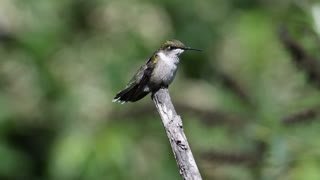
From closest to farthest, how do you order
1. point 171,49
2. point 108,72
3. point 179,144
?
point 179,144 < point 171,49 < point 108,72

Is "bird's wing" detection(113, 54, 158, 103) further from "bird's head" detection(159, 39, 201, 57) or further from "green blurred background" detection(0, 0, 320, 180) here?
"green blurred background" detection(0, 0, 320, 180)

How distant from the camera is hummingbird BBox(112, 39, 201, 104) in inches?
116

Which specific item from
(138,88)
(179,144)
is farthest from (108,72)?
(179,144)

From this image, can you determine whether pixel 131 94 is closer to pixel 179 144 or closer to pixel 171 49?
pixel 171 49

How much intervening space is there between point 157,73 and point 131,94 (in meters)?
0.11

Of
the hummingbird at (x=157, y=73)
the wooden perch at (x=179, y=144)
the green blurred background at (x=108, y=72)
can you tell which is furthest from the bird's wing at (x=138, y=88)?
the green blurred background at (x=108, y=72)

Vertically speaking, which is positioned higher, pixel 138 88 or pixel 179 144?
pixel 138 88

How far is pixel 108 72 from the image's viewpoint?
252 inches

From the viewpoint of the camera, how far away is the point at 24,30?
7.33m

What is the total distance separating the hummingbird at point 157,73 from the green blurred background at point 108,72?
166 centimetres

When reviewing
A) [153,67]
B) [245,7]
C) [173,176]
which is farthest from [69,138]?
[153,67]

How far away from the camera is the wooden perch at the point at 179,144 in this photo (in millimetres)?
2283

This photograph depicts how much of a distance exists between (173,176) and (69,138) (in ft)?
2.81

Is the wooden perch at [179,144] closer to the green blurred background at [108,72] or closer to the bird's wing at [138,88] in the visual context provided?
the bird's wing at [138,88]
